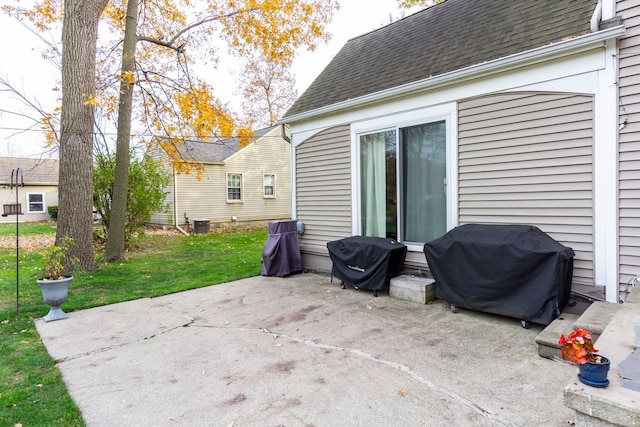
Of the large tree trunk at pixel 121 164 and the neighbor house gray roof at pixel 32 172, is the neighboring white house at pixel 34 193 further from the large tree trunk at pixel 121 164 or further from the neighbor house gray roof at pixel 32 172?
the large tree trunk at pixel 121 164

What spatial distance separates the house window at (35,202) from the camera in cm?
2185

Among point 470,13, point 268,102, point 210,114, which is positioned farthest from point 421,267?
point 268,102

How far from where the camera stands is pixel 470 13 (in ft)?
19.3

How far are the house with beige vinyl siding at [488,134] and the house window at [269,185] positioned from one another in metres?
11.0

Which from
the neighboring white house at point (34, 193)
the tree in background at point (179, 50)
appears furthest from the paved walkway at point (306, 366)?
the neighboring white house at point (34, 193)

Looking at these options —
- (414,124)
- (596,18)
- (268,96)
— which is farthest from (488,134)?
(268,96)

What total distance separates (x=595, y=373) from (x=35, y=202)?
2731 cm

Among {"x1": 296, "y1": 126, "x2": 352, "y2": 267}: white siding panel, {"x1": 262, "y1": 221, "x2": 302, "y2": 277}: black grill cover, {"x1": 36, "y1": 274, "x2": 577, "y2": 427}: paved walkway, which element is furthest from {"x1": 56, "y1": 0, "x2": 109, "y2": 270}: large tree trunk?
{"x1": 296, "y1": 126, "x2": 352, "y2": 267}: white siding panel

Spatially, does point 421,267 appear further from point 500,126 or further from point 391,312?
point 500,126

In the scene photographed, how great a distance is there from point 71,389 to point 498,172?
189 inches

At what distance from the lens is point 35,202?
72.3ft

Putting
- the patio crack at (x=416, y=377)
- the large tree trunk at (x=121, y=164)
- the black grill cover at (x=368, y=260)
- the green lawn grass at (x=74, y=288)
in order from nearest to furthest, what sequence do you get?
the patio crack at (x=416, y=377)
the green lawn grass at (x=74, y=288)
the black grill cover at (x=368, y=260)
the large tree trunk at (x=121, y=164)

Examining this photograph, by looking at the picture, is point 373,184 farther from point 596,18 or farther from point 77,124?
point 77,124

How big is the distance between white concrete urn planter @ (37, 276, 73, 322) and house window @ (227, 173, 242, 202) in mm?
12503
